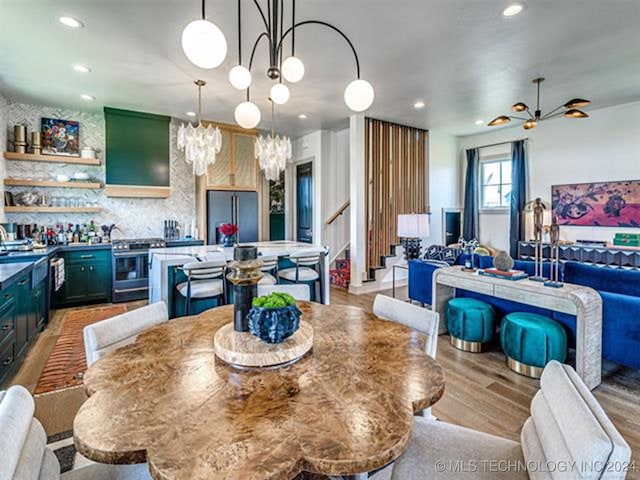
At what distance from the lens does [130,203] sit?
581cm

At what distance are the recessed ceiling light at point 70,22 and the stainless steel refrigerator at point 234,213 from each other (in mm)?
3184

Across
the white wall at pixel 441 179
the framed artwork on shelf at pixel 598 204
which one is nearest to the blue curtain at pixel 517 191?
the framed artwork on shelf at pixel 598 204

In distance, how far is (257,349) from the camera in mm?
1313

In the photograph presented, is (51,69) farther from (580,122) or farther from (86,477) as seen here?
(580,122)

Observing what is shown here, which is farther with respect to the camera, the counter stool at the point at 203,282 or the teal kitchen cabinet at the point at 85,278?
the teal kitchen cabinet at the point at 85,278

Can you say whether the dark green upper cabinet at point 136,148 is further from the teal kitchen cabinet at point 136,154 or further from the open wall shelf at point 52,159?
the open wall shelf at point 52,159

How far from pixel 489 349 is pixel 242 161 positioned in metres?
5.16

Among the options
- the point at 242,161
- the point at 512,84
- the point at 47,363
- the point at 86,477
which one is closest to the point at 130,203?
the point at 242,161

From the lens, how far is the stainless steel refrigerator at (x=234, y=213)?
6.01 m

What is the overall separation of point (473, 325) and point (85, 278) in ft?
18.0

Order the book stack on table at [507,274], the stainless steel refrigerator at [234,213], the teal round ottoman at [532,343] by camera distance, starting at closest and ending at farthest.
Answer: the teal round ottoman at [532,343] → the book stack on table at [507,274] → the stainless steel refrigerator at [234,213]

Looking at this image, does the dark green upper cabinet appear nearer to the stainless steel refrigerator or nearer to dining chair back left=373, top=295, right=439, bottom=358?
the stainless steel refrigerator

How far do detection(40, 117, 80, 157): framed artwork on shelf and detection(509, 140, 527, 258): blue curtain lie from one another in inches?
326

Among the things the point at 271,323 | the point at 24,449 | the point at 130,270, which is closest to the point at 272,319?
the point at 271,323
